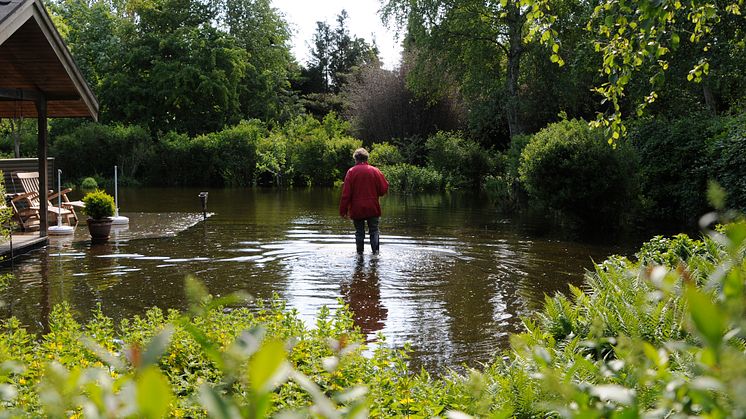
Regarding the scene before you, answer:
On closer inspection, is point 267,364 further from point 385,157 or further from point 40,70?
point 385,157

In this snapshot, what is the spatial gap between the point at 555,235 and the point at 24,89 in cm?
1124

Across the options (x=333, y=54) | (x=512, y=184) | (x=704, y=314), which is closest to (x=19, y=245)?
(x=704, y=314)

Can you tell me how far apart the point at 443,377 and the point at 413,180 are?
101 ft

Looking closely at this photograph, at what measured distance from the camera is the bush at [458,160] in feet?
115

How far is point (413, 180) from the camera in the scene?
35.6m

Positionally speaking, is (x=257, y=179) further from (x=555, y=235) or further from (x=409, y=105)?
(x=555, y=235)

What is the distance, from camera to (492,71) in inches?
1217

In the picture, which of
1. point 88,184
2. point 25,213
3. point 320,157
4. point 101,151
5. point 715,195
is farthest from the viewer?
point 101,151

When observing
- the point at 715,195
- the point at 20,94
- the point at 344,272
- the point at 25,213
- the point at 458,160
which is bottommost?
the point at 344,272

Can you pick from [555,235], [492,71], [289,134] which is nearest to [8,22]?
[555,235]

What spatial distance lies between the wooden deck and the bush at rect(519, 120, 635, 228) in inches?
432

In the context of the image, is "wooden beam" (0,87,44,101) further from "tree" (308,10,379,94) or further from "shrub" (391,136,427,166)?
"tree" (308,10,379,94)

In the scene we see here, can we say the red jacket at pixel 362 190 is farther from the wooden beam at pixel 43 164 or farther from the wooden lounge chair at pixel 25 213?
the wooden lounge chair at pixel 25 213

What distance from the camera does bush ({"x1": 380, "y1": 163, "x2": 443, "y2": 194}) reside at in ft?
117
